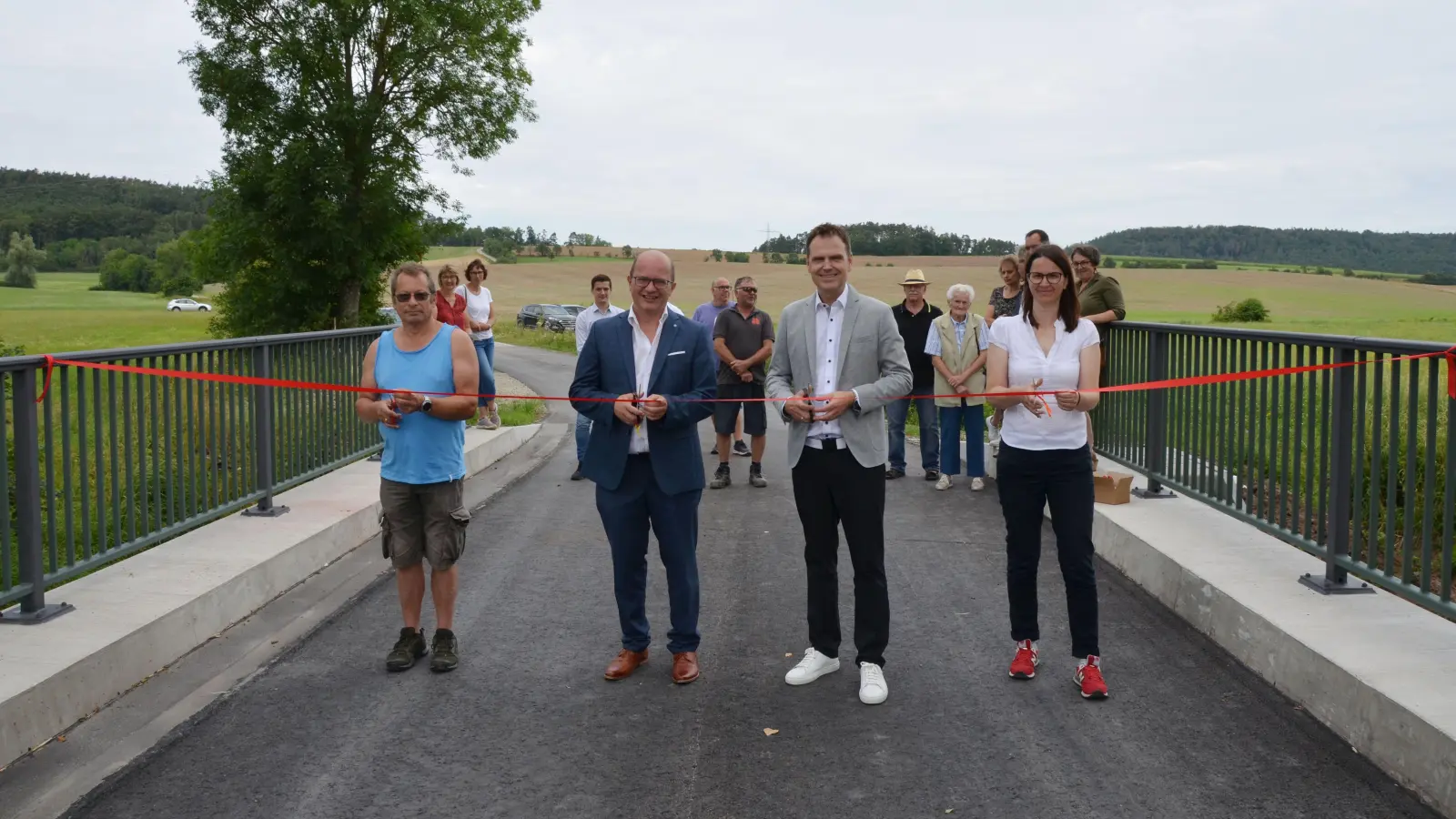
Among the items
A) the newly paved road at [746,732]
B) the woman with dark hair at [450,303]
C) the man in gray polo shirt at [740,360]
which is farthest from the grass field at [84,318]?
the newly paved road at [746,732]

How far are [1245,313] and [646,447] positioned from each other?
6268 cm

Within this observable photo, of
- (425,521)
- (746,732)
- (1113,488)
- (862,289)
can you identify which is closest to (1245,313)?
(862,289)

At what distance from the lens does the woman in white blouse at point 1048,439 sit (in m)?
5.50

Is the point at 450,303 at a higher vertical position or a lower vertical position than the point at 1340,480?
higher

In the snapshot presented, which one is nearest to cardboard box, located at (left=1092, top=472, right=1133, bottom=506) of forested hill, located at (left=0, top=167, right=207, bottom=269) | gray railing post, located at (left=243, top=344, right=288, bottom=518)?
gray railing post, located at (left=243, top=344, right=288, bottom=518)

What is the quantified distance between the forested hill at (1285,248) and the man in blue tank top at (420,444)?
4544 inches

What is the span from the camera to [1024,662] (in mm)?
5598

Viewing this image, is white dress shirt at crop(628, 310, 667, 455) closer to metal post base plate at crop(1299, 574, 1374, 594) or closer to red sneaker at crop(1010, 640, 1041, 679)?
red sneaker at crop(1010, 640, 1041, 679)

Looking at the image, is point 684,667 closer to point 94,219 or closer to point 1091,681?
point 1091,681

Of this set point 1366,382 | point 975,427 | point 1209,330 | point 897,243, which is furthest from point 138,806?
point 897,243

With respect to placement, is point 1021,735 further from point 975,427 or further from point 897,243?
point 897,243

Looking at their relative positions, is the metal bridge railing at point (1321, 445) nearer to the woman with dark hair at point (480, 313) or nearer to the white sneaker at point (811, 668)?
the white sneaker at point (811, 668)

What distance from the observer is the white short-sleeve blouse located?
5508mm

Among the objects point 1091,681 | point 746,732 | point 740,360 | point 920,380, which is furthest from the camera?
point 920,380
